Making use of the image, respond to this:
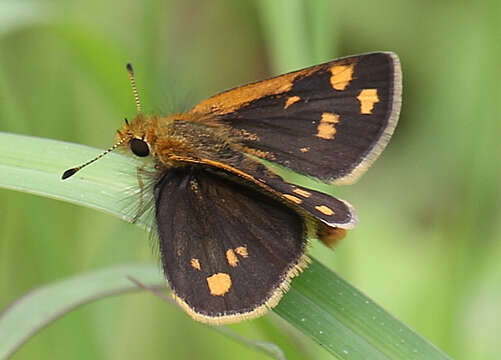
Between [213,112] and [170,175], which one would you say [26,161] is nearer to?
[170,175]

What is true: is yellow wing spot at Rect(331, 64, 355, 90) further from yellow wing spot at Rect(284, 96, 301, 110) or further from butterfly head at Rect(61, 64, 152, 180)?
butterfly head at Rect(61, 64, 152, 180)

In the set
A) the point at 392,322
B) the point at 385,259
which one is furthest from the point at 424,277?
the point at 392,322

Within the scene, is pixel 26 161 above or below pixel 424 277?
above

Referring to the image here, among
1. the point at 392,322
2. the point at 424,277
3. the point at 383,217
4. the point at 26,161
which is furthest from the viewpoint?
the point at 383,217

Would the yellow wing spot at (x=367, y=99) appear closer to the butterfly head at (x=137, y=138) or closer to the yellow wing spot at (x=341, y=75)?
the yellow wing spot at (x=341, y=75)

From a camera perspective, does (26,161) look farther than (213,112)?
No

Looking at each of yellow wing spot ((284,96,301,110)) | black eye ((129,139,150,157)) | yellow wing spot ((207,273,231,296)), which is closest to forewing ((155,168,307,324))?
yellow wing spot ((207,273,231,296))
